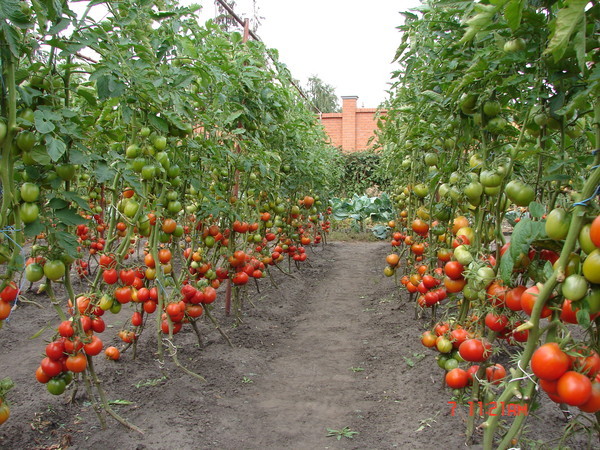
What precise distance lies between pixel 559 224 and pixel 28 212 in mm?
1634

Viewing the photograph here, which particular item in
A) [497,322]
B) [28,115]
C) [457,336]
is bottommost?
[457,336]

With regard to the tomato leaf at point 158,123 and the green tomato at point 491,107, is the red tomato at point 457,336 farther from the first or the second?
the tomato leaf at point 158,123

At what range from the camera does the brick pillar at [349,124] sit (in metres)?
14.7

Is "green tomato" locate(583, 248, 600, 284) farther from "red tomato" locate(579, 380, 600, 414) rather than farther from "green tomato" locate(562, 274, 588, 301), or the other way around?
"red tomato" locate(579, 380, 600, 414)

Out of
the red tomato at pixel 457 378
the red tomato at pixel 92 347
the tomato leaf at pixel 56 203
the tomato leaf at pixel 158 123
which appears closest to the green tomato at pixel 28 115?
the tomato leaf at pixel 56 203

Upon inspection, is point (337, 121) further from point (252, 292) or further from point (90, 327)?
point (90, 327)

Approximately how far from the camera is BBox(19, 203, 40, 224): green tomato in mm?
1525

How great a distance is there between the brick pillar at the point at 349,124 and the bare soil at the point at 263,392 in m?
10.8

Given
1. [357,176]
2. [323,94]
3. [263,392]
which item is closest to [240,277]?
[263,392]

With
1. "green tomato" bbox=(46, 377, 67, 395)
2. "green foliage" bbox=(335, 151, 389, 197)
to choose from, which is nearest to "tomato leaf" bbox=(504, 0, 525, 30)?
"green tomato" bbox=(46, 377, 67, 395)

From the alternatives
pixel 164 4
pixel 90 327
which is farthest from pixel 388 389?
pixel 164 4

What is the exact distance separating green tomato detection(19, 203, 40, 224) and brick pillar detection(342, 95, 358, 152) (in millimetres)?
13533

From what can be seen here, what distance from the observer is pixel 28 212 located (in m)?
1.53
